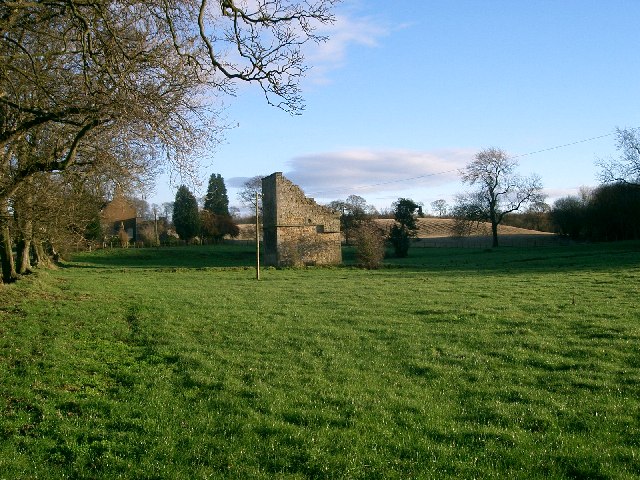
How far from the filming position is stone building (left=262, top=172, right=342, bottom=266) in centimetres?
4547

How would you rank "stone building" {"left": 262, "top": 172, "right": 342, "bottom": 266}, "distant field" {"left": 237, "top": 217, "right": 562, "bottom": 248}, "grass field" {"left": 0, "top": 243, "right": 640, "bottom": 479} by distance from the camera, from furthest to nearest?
"distant field" {"left": 237, "top": 217, "right": 562, "bottom": 248}
"stone building" {"left": 262, "top": 172, "right": 342, "bottom": 266}
"grass field" {"left": 0, "top": 243, "right": 640, "bottom": 479}

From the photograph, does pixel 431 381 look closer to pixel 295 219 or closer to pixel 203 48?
pixel 203 48

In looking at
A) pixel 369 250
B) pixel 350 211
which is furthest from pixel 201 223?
pixel 369 250

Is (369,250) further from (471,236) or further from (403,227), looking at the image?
(471,236)

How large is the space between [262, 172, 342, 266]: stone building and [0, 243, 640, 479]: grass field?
2950 cm

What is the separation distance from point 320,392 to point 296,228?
38144 millimetres

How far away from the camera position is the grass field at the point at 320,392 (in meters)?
5.64

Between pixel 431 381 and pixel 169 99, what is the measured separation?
6.35 m

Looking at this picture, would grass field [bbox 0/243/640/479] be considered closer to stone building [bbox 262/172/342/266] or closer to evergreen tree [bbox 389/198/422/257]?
stone building [bbox 262/172/342/266]

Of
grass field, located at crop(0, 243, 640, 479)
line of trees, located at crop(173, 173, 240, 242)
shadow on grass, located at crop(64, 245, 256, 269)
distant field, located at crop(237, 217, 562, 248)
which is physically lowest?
grass field, located at crop(0, 243, 640, 479)

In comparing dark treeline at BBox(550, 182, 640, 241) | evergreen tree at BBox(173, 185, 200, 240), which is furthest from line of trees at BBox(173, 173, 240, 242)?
dark treeline at BBox(550, 182, 640, 241)

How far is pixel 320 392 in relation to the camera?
26.0 feet

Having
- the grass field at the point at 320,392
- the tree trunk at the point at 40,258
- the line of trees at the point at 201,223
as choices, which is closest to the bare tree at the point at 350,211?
the line of trees at the point at 201,223

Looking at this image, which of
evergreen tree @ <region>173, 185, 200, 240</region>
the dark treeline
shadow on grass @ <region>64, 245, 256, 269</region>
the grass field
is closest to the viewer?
the grass field
